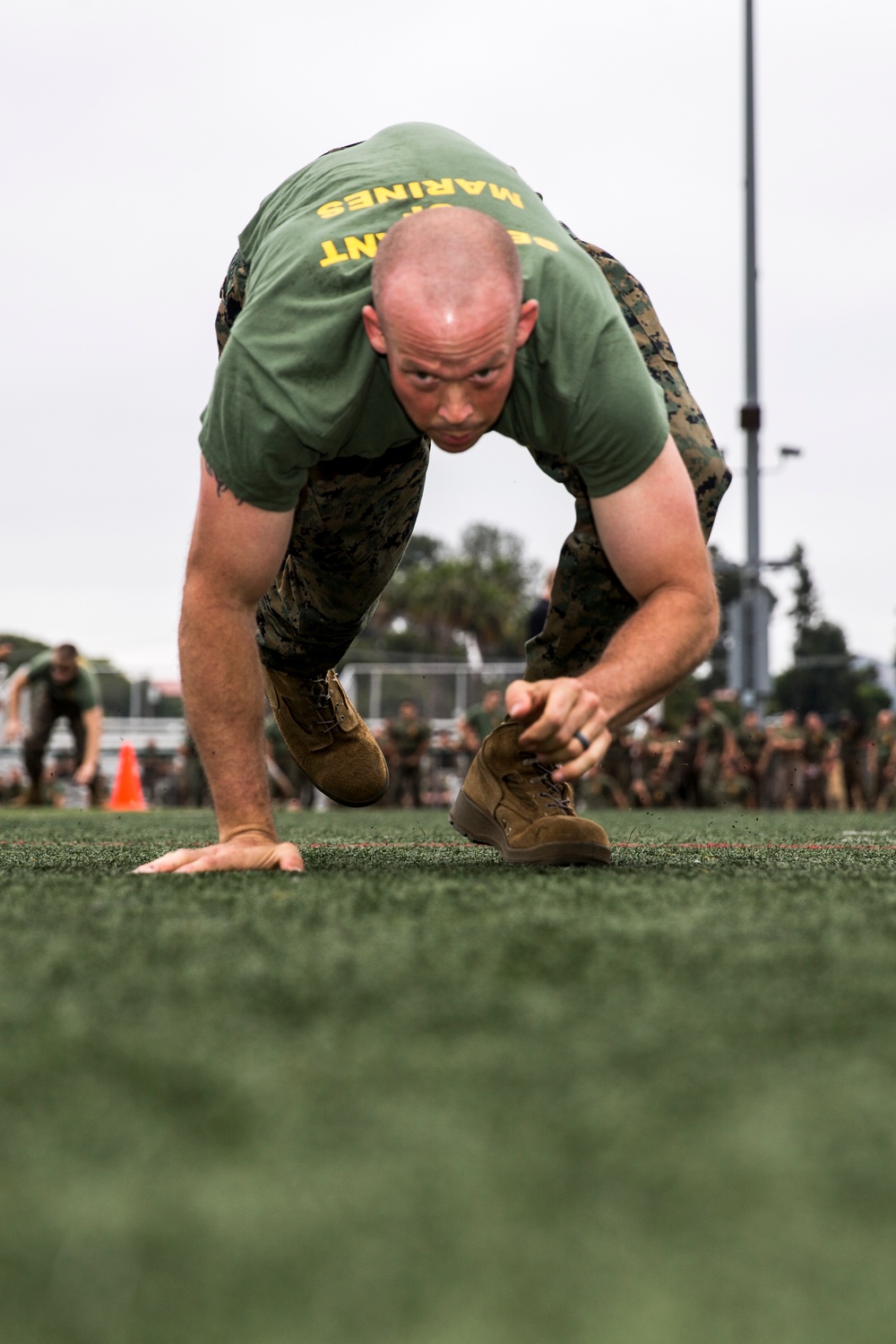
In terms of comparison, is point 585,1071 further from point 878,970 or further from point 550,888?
point 550,888

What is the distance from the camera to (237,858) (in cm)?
269

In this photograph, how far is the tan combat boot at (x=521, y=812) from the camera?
3092mm

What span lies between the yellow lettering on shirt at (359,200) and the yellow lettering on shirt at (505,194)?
0.75 feet

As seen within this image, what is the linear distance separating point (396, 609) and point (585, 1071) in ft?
159

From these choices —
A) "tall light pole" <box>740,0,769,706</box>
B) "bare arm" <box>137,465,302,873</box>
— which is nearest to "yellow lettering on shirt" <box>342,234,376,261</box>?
"bare arm" <box>137,465,302,873</box>

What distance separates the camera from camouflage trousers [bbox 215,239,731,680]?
2980 millimetres

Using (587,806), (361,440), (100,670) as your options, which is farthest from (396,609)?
(361,440)

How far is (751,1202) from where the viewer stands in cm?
82

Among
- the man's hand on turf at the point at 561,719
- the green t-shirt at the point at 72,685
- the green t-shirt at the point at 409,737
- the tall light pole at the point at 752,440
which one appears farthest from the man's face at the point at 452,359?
the green t-shirt at the point at 409,737

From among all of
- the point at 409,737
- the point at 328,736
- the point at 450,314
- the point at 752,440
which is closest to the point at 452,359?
the point at 450,314

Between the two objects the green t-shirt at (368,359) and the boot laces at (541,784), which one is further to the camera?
the boot laces at (541,784)

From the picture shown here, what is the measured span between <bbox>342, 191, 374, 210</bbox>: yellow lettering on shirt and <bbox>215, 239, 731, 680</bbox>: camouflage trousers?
1.86ft

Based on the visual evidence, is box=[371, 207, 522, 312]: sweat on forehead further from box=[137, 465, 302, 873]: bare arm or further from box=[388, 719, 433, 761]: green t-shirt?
box=[388, 719, 433, 761]: green t-shirt

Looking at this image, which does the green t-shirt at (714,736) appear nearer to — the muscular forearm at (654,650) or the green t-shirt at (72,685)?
the green t-shirt at (72,685)
